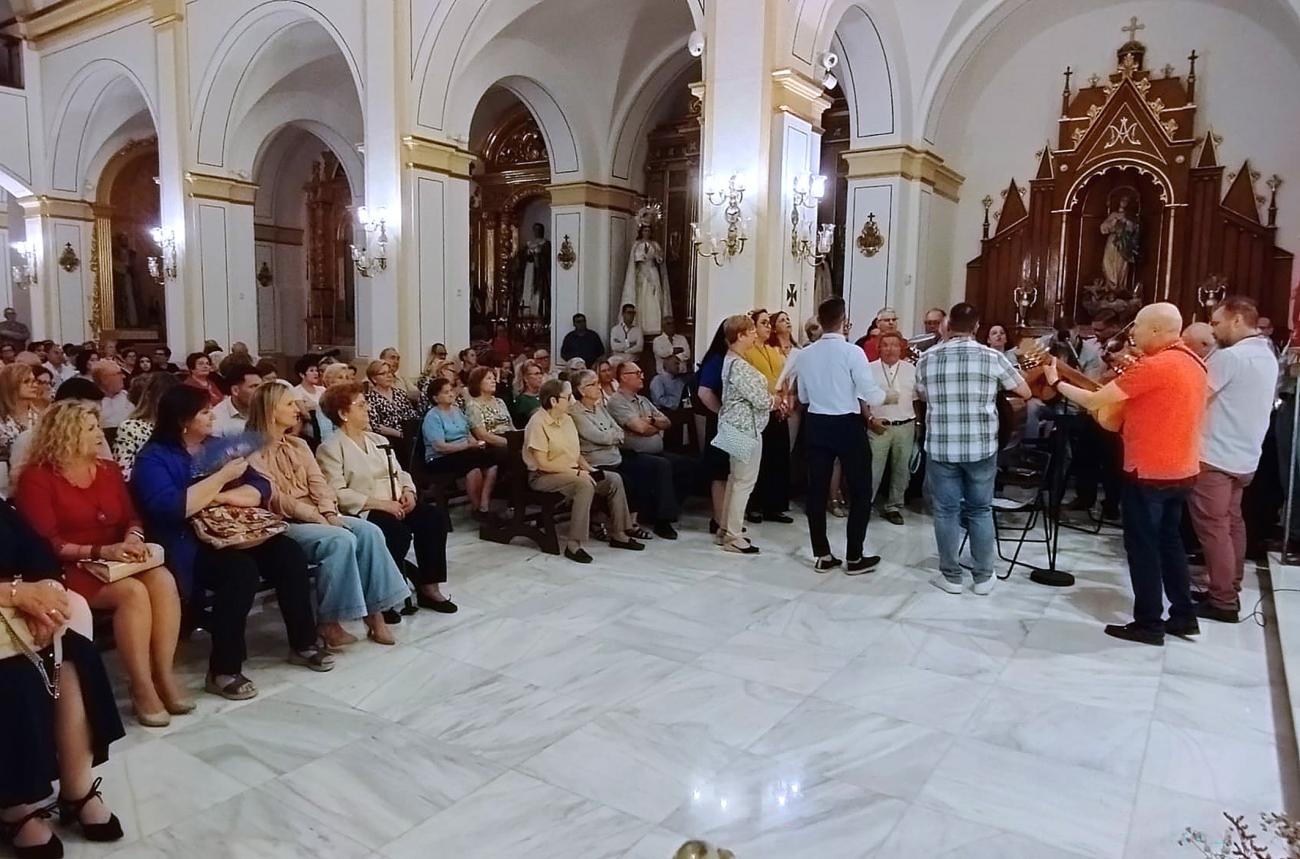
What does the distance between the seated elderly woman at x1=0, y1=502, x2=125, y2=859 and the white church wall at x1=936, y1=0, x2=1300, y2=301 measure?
969 cm

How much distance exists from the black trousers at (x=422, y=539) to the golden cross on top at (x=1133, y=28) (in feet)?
30.5

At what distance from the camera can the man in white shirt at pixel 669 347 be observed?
10666 millimetres

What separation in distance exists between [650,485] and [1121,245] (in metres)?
6.92

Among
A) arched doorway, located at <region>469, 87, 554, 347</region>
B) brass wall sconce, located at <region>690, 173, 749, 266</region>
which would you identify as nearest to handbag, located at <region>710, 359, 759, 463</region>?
brass wall sconce, located at <region>690, 173, 749, 266</region>

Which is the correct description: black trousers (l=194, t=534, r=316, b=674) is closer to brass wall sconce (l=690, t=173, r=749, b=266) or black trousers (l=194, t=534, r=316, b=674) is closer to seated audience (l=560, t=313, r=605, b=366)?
brass wall sconce (l=690, t=173, r=749, b=266)

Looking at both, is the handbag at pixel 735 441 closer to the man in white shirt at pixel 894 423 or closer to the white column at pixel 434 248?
the man in white shirt at pixel 894 423

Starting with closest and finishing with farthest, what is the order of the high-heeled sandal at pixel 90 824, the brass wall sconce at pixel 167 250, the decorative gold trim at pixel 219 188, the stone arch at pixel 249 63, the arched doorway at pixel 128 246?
1. the high-heeled sandal at pixel 90 824
2. the stone arch at pixel 249 63
3. the decorative gold trim at pixel 219 188
4. the brass wall sconce at pixel 167 250
5. the arched doorway at pixel 128 246

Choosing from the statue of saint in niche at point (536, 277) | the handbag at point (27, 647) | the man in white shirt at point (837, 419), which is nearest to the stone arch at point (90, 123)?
the statue of saint in niche at point (536, 277)

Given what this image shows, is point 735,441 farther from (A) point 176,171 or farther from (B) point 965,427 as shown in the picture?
(A) point 176,171

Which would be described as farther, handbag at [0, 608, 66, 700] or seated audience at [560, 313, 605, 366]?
seated audience at [560, 313, 605, 366]

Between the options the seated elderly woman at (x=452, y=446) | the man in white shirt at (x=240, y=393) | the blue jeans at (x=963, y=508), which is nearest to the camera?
the blue jeans at (x=963, y=508)

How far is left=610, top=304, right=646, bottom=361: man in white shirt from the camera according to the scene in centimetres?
1197

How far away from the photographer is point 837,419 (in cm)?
507

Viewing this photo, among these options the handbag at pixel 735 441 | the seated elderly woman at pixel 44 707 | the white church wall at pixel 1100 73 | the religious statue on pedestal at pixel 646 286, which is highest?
the white church wall at pixel 1100 73
